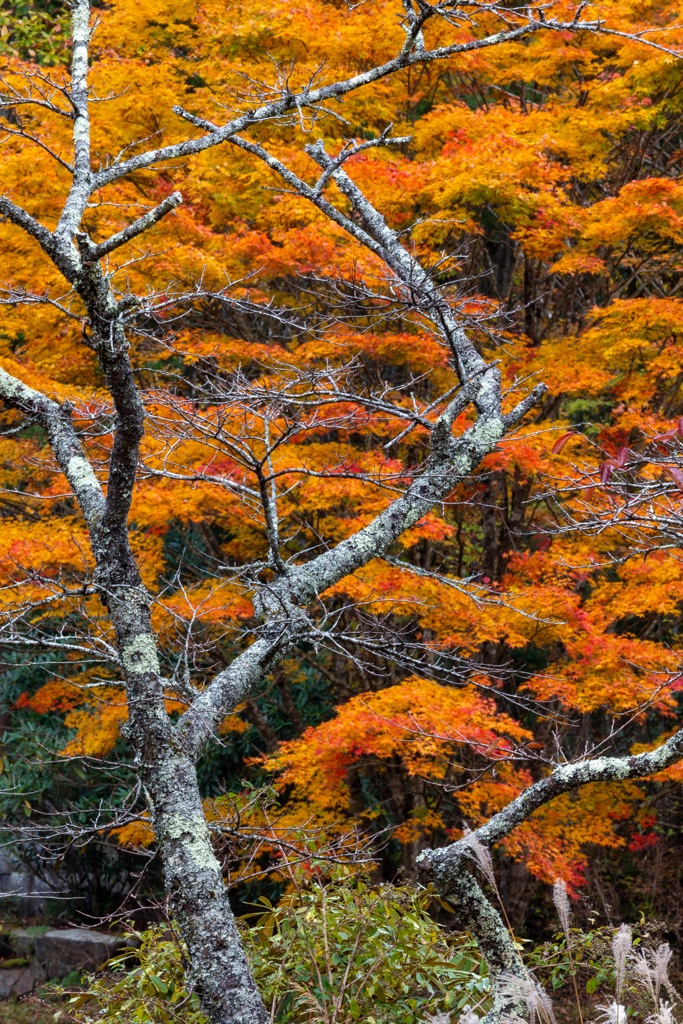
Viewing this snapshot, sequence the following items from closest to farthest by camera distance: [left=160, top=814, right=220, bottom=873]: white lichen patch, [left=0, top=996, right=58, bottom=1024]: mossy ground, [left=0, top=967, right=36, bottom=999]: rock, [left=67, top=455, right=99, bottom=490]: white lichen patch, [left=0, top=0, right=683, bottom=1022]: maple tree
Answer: [left=160, top=814, right=220, bottom=873]: white lichen patch
[left=67, top=455, right=99, bottom=490]: white lichen patch
[left=0, top=0, right=683, bottom=1022]: maple tree
[left=0, top=996, right=58, bottom=1024]: mossy ground
[left=0, top=967, right=36, bottom=999]: rock

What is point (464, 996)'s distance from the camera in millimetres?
3148

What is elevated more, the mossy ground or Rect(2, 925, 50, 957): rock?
the mossy ground

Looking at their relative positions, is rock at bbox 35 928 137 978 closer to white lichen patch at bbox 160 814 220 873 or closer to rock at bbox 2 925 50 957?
rock at bbox 2 925 50 957

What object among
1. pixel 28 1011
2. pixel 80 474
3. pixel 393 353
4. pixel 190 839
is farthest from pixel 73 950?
pixel 80 474

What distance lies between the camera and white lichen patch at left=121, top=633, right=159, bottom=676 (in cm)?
322

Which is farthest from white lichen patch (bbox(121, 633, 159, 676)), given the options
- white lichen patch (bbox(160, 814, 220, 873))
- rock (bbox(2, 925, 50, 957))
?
rock (bbox(2, 925, 50, 957))

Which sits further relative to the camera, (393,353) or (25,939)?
(25,939)

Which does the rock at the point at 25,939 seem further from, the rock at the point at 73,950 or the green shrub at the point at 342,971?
the green shrub at the point at 342,971

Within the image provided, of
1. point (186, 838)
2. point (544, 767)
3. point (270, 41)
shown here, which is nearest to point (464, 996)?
point (186, 838)

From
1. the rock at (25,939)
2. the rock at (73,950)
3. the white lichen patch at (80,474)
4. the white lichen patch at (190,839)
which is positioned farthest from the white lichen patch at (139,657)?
the rock at (25,939)

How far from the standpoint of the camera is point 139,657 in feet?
10.6

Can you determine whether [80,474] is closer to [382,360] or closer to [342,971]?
[342,971]

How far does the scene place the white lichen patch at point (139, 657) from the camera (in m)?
3.22

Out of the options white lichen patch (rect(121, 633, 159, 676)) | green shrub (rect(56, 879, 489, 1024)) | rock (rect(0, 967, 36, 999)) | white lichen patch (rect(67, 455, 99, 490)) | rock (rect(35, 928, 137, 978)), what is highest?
white lichen patch (rect(67, 455, 99, 490))
